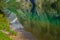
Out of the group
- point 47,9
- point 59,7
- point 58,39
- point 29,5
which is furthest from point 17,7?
point 58,39

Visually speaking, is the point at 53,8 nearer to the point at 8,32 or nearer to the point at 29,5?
the point at 29,5

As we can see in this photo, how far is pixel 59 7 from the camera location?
31.5 m

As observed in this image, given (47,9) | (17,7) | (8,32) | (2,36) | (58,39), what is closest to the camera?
(2,36)

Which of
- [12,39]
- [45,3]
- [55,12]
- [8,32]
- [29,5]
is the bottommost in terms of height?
[12,39]

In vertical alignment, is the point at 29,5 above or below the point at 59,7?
above

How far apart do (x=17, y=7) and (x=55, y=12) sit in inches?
343

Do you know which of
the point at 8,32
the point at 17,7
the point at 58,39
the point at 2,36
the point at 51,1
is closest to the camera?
the point at 2,36

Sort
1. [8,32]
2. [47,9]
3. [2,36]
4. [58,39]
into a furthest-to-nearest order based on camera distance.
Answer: [47,9] → [58,39] → [8,32] → [2,36]

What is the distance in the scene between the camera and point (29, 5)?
3916 cm

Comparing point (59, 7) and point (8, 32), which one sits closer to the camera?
point (8, 32)

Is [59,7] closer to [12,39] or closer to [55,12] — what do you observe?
[55,12]

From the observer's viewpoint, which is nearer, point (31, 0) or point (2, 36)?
point (2, 36)

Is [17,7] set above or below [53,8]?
above

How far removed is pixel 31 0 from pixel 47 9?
5.50 meters
